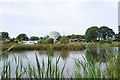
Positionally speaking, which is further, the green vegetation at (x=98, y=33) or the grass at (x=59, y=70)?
the green vegetation at (x=98, y=33)

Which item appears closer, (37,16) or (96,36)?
(37,16)

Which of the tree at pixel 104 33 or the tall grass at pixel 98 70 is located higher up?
the tree at pixel 104 33

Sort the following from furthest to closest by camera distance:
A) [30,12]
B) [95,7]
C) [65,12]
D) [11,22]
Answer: [30,12], [65,12], [11,22], [95,7]

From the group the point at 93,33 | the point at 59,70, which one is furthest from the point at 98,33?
the point at 59,70

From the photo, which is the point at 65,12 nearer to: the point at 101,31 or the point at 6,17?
the point at 6,17

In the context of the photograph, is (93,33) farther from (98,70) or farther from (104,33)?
(98,70)

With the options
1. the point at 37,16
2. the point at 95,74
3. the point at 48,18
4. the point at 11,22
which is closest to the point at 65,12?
the point at 48,18

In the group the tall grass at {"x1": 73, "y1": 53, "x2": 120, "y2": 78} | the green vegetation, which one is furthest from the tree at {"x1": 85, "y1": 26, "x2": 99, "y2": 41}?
the tall grass at {"x1": 73, "y1": 53, "x2": 120, "y2": 78}

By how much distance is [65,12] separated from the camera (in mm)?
2516

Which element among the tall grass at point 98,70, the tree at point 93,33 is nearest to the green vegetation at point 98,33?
the tree at point 93,33

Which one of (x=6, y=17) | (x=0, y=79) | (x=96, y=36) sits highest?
(x=6, y=17)

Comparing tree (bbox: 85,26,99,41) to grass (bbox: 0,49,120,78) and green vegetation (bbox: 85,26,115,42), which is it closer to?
green vegetation (bbox: 85,26,115,42)

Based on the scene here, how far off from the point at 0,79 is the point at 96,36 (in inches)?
131

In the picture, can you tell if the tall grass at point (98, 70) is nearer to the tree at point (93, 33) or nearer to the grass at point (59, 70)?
the grass at point (59, 70)
